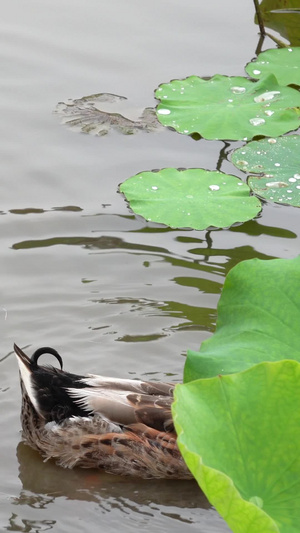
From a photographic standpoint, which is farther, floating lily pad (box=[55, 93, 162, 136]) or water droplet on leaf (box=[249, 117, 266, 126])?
floating lily pad (box=[55, 93, 162, 136])

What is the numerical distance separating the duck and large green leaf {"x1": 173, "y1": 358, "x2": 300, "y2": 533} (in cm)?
139

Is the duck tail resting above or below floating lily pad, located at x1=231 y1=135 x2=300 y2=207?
below

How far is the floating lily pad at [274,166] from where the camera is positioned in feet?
18.4

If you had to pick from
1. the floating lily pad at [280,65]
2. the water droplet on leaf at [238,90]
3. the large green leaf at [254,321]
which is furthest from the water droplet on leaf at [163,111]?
the large green leaf at [254,321]

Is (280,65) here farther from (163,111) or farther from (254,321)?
(254,321)

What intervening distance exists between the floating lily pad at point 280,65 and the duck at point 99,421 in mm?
3029

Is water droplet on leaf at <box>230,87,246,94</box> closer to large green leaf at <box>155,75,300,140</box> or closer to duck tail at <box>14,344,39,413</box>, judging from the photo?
large green leaf at <box>155,75,300,140</box>

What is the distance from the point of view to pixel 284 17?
27.8 feet

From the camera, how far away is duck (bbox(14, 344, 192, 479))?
4.46 metres

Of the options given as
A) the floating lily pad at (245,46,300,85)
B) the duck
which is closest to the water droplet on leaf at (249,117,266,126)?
the floating lily pad at (245,46,300,85)

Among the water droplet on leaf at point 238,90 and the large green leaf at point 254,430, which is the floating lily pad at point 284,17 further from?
the large green leaf at point 254,430

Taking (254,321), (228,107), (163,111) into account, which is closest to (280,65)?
(228,107)

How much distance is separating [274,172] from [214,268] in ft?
2.26

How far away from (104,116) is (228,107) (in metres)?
1.11
